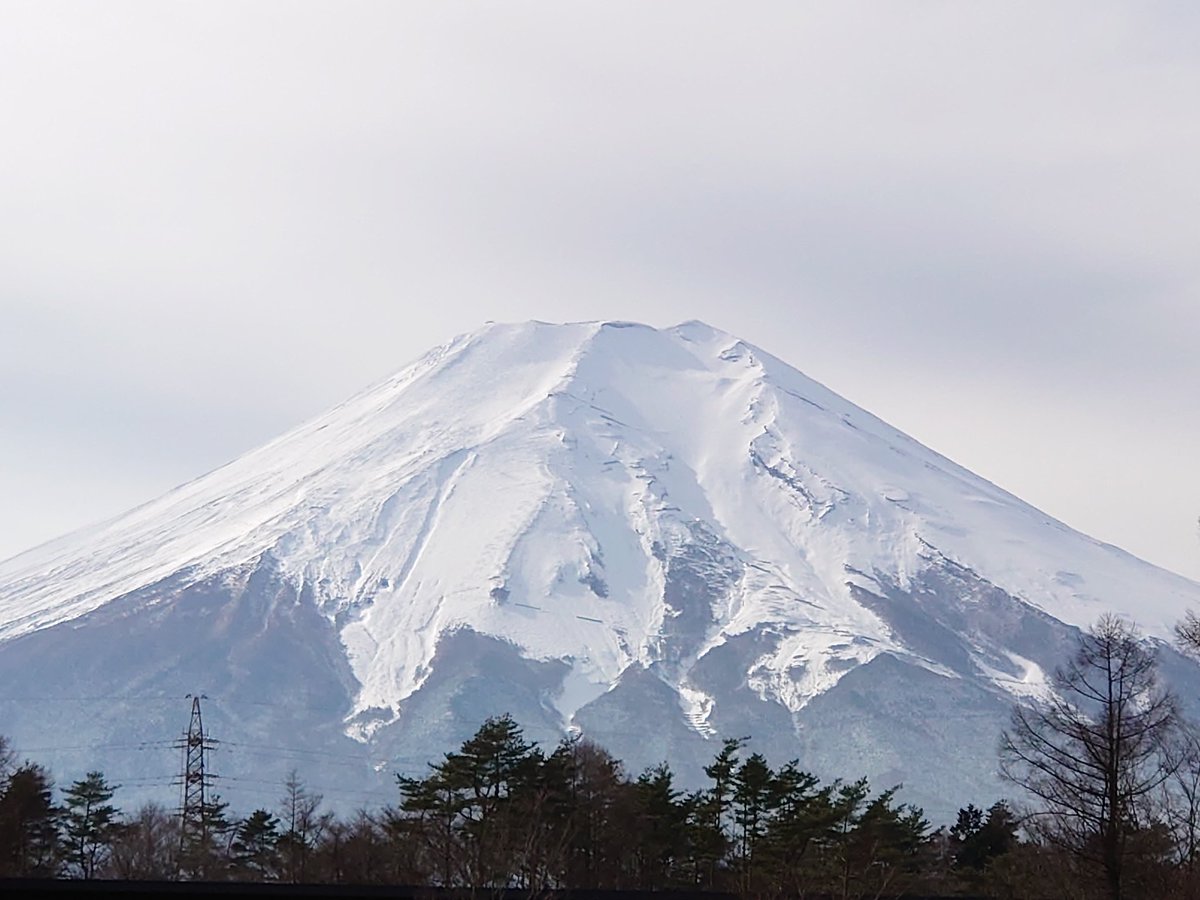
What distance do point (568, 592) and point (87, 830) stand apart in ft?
329

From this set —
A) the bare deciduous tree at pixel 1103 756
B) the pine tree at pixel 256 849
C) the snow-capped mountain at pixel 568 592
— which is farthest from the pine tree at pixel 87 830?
the snow-capped mountain at pixel 568 592

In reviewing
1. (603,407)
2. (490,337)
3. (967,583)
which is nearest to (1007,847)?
(967,583)

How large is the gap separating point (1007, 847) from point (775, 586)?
99.1 m

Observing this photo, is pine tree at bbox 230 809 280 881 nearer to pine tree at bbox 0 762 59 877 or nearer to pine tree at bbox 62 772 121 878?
pine tree at bbox 62 772 121 878

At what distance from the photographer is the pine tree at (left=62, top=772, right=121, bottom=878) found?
48.4 meters

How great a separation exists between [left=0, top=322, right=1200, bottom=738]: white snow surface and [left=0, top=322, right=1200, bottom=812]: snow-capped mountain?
313 mm

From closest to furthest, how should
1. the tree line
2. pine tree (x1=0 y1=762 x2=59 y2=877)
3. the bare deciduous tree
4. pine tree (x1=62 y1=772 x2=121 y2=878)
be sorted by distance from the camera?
the bare deciduous tree
the tree line
pine tree (x1=0 y1=762 x2=59 y2=877)
pine tree (x1=62 y1=772 x2=121 y2=878)

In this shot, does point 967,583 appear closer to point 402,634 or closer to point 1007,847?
point 402,634

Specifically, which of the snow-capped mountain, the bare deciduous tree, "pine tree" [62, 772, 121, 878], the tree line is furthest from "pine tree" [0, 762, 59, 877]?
the snow-capped mountain

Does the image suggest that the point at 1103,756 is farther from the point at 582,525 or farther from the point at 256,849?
the point at 582,525

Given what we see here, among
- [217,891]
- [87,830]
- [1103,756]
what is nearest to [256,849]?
[87,830]

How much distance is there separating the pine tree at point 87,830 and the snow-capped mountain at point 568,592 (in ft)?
246

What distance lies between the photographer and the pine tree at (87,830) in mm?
48438

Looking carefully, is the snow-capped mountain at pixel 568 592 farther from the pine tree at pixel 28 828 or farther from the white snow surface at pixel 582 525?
the pine tree at pixel 28 828
